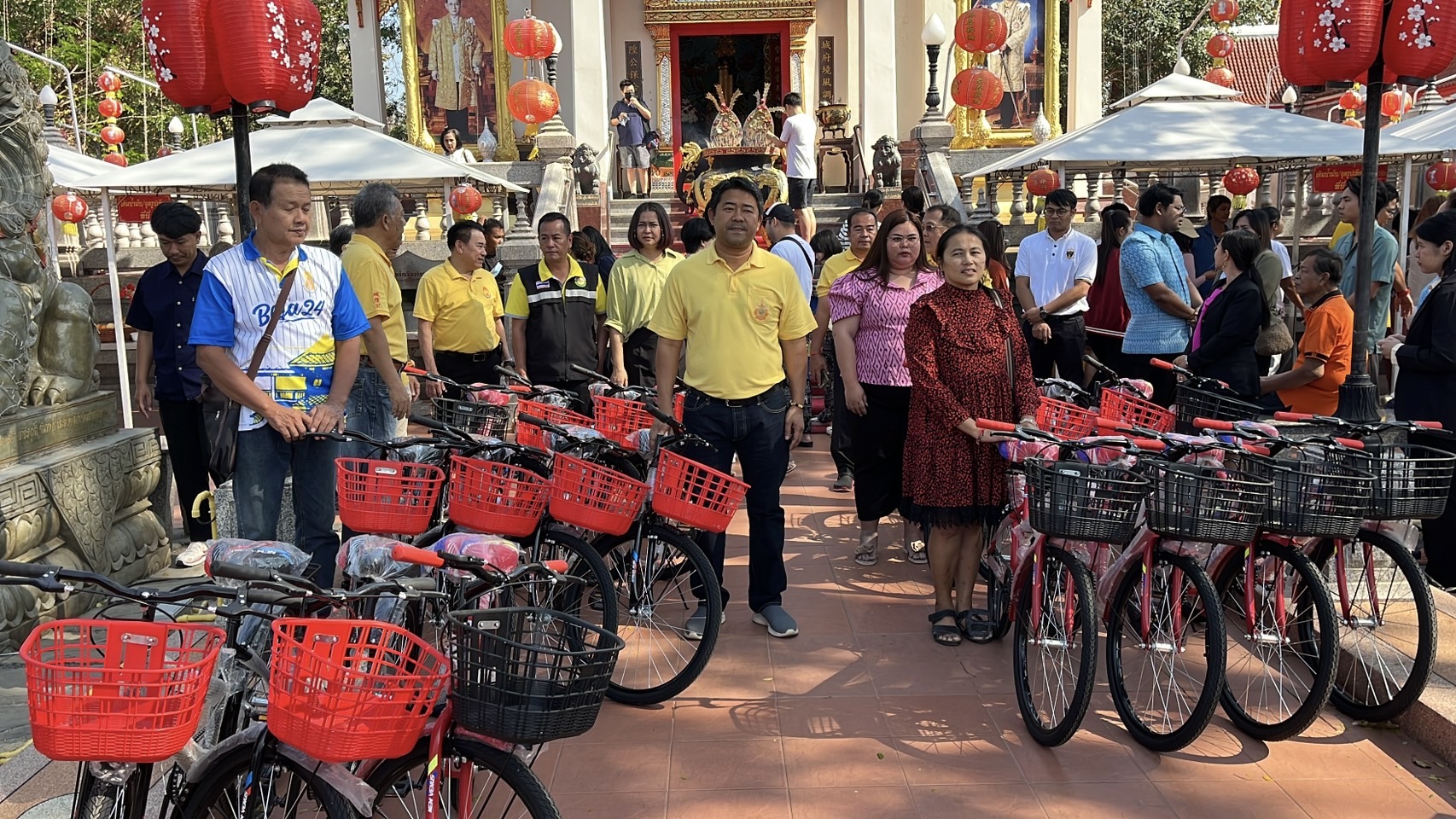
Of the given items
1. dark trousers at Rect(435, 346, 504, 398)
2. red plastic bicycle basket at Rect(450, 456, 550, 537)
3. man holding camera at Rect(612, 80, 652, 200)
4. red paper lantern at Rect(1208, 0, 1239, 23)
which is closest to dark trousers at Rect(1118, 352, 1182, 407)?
dark trousers at Rect(435, 346, 504, 398)

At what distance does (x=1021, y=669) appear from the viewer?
13.7 ft

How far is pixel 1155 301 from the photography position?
23.4ft

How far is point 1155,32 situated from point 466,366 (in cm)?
3222

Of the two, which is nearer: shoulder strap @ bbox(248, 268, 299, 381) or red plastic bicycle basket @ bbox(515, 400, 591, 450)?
shoulder strap @ bbox(248, 268, 299, 381)

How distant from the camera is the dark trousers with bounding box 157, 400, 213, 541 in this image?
643 centimetres

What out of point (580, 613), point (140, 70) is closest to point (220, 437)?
point (580, 613)

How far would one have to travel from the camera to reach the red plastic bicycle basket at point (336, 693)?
2.33 meters

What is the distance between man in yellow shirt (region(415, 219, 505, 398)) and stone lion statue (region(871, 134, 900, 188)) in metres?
10.2

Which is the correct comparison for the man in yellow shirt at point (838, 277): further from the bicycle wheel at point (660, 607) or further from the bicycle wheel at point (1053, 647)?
the bicycle wheel at point (1053, 647)

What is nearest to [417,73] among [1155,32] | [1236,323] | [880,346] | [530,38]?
[530,38]

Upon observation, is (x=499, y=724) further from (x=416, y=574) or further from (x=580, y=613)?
(x=580, y=613)

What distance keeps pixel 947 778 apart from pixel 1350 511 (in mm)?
1637

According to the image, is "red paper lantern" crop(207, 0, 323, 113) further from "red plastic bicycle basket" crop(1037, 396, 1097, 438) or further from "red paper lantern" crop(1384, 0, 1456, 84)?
"red paper lantern" crop(1384, 0, 1456, 84)

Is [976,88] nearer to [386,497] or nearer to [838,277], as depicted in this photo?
[838,277]
